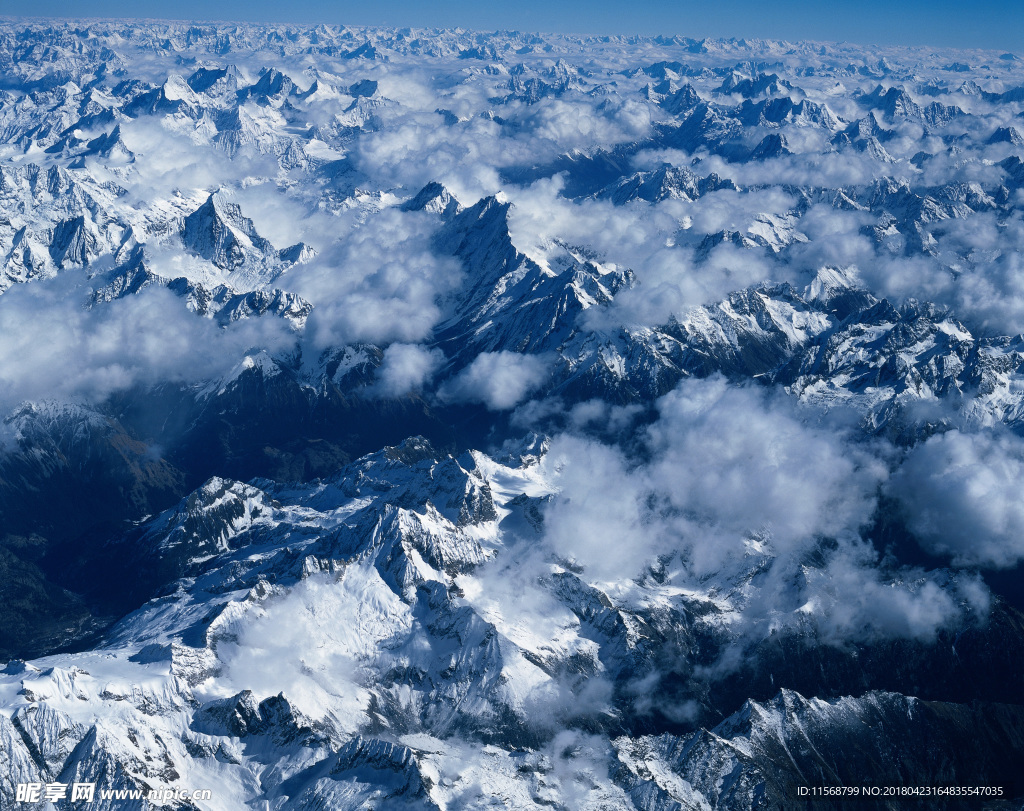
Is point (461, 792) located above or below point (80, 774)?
below

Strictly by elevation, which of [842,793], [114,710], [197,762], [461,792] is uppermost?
[114,710]

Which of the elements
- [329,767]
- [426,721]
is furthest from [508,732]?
[329,767]

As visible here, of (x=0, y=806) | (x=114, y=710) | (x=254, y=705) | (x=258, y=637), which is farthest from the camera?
(x=258, y=637)

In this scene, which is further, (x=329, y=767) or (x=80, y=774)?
(x=329, y=767)

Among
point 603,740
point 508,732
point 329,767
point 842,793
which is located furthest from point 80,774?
point 842,793

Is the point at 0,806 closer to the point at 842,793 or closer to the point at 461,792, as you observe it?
the point at 461,792

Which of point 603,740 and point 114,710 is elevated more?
point 114,710

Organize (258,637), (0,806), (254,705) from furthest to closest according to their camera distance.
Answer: (258,637) → (254,705) → (0,806)

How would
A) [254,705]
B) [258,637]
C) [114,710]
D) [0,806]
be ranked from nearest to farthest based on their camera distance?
[0,806], [114,710], [254,705], [258,637]

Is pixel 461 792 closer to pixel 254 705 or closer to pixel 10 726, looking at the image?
pixel 254 705
